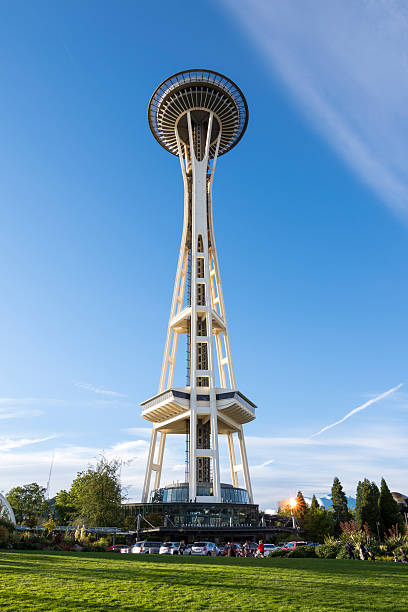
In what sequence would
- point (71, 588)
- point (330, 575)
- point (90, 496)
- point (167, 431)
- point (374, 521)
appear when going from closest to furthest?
1. point (71, 588)
2. point (330, 575)
3. point (90, 496)
4. point (374, 521)
5. point (167, 431)

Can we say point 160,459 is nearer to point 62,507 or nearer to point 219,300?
point 219,300

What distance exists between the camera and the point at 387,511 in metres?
64.4

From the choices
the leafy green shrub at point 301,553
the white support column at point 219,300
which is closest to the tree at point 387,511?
the white support column at point 219,300

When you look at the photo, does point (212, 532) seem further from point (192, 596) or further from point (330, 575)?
point (192, 596)

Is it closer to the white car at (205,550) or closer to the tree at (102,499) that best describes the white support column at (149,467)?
the tree at (102,499)

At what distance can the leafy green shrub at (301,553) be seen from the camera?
28.5 metres

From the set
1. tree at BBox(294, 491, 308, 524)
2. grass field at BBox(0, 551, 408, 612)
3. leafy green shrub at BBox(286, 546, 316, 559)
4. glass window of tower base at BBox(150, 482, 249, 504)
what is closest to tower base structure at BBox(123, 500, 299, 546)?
glass window of tower base at BBox(150, 482, 249, 504)

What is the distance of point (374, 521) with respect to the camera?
203 ft

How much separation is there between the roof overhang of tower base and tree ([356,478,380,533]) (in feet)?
60.6

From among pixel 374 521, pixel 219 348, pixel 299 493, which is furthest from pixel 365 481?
pixel 219 348

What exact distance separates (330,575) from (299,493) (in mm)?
68969

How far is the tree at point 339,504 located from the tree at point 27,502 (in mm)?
48911

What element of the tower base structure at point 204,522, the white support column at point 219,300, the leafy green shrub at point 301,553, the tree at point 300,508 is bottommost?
the leafy green shrub at point 301,553

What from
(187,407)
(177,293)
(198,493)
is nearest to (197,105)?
(177,293)
